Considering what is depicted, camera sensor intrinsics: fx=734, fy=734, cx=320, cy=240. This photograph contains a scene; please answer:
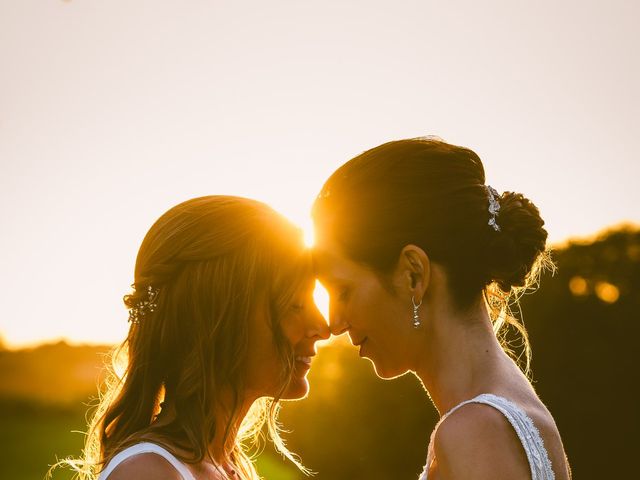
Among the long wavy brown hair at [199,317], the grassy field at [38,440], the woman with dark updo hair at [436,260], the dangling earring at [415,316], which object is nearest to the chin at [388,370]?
the woman with dark updo hair at [436,260]

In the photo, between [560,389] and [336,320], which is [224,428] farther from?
[560,389]

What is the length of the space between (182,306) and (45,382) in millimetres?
33714

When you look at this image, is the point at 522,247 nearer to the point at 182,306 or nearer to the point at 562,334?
the point at 182,306

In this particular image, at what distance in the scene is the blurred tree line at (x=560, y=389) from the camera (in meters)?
13.0

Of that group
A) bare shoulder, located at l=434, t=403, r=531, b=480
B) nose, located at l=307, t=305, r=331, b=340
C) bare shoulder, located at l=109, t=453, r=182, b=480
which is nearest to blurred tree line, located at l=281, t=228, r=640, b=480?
nose, located at l=307, t=305, r=331, b=340

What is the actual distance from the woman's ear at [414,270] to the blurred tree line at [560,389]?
9.94 metres

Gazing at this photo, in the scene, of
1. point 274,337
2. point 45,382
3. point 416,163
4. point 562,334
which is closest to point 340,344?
point 562,334

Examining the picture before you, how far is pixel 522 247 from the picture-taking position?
3.52m

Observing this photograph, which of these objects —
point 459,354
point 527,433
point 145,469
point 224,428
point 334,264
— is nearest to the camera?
point 527,433

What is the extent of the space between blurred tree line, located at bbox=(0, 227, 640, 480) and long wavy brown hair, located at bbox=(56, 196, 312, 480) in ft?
30.8

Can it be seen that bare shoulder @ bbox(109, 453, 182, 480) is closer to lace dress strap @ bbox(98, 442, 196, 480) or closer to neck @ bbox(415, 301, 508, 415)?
lace dress strap @ bbox(98, 442, 196, 480)

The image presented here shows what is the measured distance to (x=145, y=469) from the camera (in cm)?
316

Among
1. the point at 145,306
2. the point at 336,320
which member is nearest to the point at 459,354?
the point at 336,320

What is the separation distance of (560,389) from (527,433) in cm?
1109
